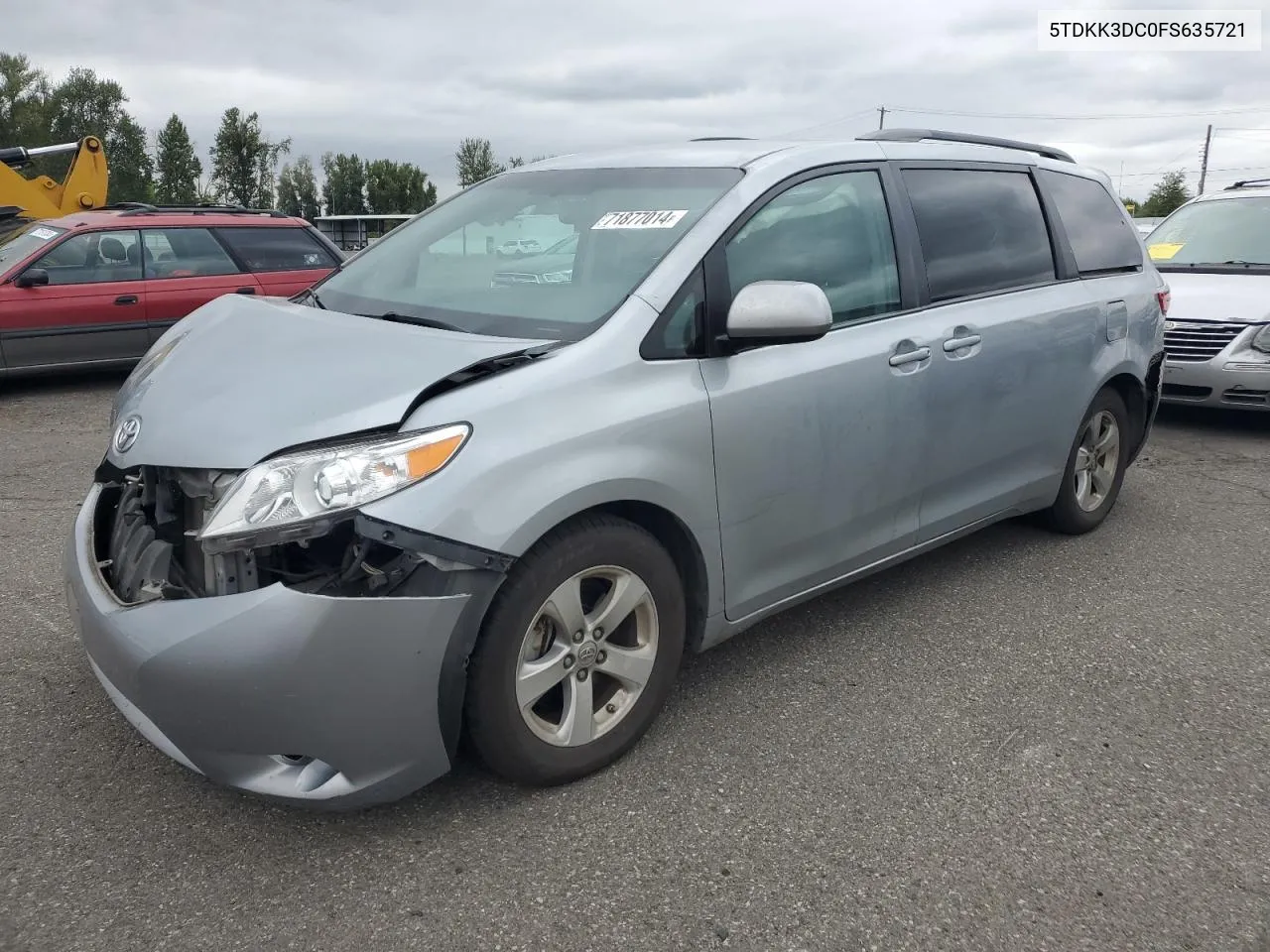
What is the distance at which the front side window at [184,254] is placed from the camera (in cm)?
880

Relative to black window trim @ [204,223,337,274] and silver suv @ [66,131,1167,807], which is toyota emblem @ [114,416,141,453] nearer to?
silver suv @ [66,131,1167,807]

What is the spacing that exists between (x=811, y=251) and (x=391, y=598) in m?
1.79

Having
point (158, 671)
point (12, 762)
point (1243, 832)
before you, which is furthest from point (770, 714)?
point (12, 762)

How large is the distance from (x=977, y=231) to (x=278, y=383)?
267 centimetres

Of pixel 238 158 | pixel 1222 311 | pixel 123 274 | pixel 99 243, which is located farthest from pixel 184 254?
pixel 238 158

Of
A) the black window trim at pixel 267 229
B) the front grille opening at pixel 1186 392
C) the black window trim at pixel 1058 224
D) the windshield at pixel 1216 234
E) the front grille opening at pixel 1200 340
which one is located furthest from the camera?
the black window trim at pixel 267 229

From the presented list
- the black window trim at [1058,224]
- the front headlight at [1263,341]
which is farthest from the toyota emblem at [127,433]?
the front headlight at [1263,341]

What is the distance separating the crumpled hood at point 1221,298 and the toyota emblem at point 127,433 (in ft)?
21.7

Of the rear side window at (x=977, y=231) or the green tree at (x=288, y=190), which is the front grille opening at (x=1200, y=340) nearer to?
the rear side window at (x=977, y=231)

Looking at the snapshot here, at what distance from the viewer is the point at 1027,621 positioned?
3848 millimetres

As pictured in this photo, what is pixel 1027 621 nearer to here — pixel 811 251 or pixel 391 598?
pixel 811 251

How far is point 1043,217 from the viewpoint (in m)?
4.36

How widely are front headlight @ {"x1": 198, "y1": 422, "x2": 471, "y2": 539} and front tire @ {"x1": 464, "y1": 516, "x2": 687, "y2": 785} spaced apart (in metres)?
0.34

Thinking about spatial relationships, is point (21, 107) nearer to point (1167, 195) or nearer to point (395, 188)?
point (395, 188)
